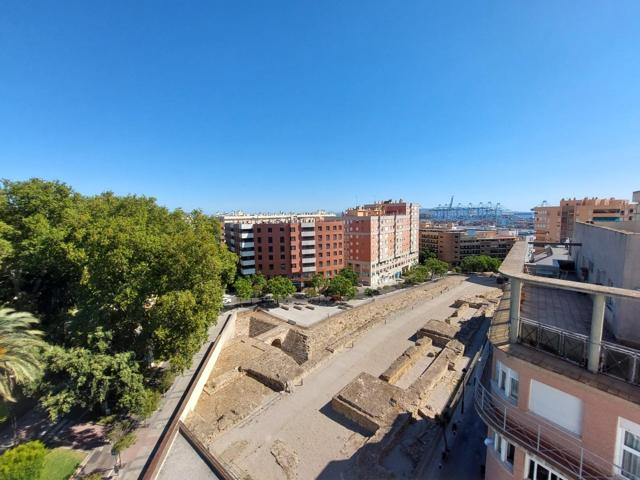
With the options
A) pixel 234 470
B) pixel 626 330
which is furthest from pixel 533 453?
pixel 234 470

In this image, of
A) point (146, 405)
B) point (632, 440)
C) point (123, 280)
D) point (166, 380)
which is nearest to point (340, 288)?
point (166, 380)

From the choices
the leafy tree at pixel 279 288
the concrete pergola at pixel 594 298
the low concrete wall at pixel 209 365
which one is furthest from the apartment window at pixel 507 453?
the leafy tree at pixel 279 288

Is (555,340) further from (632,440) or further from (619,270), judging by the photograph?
(619,270)

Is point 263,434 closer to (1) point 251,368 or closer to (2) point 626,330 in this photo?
(1) point 251,368

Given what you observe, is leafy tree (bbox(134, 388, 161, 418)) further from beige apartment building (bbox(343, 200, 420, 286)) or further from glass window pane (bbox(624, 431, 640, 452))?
beige apartment building (bbox(343, 200, 420, 286))

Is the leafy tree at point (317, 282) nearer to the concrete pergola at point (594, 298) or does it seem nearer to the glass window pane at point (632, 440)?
the concrete pergola at point (594, 298)

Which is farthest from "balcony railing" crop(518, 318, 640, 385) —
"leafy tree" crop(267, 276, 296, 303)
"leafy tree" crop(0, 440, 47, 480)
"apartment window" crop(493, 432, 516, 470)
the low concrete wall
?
"leafy tree" crop(267, 276, 296, 303)
